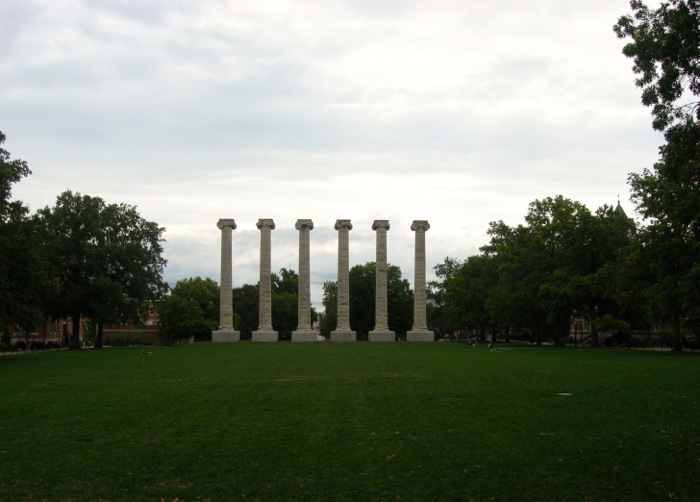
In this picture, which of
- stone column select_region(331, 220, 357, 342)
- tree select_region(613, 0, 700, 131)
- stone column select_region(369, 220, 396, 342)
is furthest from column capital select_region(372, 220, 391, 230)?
tree select_region(613, 0, 700, 131)

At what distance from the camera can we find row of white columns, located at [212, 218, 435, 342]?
8481cm

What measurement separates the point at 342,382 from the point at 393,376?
356 centimetres

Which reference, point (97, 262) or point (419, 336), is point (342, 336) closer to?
point (419, 336)

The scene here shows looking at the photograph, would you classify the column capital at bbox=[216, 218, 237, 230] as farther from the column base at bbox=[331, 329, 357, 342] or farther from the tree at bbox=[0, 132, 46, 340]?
the tree at bbox=[0, 132, 46, 340]

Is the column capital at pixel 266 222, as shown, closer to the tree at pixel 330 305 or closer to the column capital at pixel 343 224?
the column capital at pixel 343 224

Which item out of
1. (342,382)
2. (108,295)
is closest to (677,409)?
(342,382)

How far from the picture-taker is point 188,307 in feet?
368

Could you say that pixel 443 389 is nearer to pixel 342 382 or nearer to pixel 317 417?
pixel 342 382

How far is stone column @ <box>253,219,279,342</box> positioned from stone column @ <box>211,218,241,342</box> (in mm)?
2978

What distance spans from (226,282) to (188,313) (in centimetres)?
2749

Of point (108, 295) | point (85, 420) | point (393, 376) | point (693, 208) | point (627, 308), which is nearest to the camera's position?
point (85, 420)

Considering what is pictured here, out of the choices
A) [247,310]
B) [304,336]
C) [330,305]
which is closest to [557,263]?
[304,336]

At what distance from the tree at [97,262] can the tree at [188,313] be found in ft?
96.5

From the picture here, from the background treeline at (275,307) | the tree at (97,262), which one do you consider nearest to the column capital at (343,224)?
the tree at (97,262)
